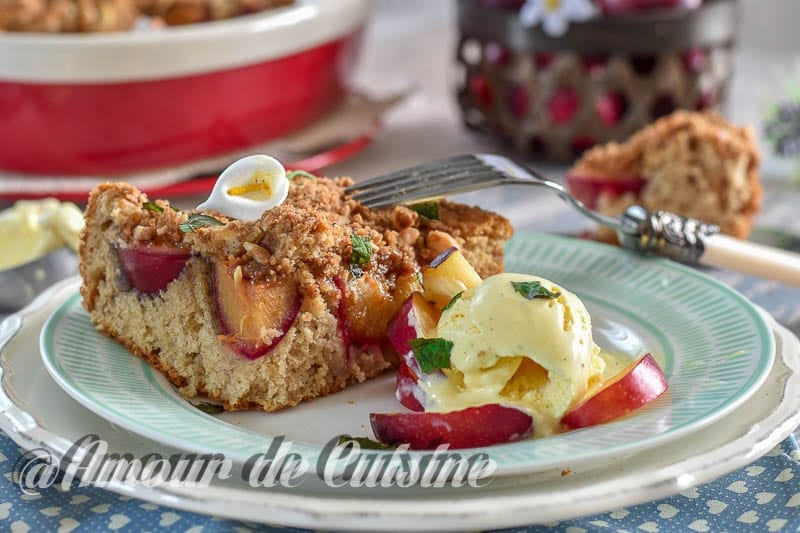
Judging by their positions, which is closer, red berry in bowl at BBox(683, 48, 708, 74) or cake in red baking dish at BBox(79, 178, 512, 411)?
cake in red baking dish at BBox(79, 178, 512, 411)

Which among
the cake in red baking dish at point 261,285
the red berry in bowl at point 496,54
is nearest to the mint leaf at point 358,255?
the cake in red baking dish at point 261,285

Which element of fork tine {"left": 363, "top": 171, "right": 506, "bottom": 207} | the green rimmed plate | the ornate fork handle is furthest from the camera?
the ornate fork handle

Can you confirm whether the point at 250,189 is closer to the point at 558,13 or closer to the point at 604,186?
the point at 604,186

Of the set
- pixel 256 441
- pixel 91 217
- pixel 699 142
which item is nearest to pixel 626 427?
pixel 256 441

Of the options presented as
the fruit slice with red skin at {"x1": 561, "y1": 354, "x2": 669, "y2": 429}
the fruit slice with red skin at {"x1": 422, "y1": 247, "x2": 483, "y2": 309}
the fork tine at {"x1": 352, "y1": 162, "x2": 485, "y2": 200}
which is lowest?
the fruit slice with red skin at {"x1": 561, "y1": 354, "x2": 669, "y2": 429}

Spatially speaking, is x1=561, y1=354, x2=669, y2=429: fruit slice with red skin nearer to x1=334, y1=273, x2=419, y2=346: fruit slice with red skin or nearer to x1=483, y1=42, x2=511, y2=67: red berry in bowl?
x1=334, y1=273, x2=419, y2=346: fruit slice with red skin

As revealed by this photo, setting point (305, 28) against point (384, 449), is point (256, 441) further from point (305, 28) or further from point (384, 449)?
point (305, 28)

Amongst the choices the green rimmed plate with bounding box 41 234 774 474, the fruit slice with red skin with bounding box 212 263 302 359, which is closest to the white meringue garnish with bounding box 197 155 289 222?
the fruit slice with red skin with bounding box 212 263 302 359

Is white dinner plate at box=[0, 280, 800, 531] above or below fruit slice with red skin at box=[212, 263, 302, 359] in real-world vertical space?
below
